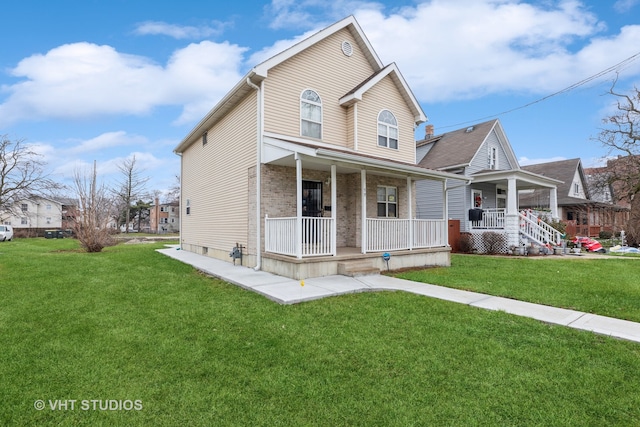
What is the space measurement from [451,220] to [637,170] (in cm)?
1769

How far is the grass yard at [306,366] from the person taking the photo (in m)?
2.65

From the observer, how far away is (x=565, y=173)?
29844mm

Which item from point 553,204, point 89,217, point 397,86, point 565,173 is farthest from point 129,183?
point 565,173

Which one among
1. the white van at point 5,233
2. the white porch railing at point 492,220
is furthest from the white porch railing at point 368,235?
the white van at point 5,233

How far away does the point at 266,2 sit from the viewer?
41.9 ft

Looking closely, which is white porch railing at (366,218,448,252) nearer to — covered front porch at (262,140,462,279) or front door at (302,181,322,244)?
covered front porch at (262,140,462,279)

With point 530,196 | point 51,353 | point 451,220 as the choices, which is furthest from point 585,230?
point 51,353

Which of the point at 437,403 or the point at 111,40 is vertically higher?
the point at 111,40

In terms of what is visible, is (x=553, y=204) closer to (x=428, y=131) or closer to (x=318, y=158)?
(x=428, y=131)

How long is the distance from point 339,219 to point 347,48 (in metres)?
6.34

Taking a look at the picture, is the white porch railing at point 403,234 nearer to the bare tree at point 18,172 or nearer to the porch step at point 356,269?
the porch step at point 356,269

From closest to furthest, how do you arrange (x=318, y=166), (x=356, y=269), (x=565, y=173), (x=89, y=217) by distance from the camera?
(x=356, y=269), (x=318, y=166), (x=89, y=217), (x=565, y=173)

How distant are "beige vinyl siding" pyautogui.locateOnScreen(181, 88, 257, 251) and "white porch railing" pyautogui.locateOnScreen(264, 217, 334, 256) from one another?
5.88 ft

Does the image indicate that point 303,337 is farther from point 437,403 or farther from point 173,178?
point 173,178
